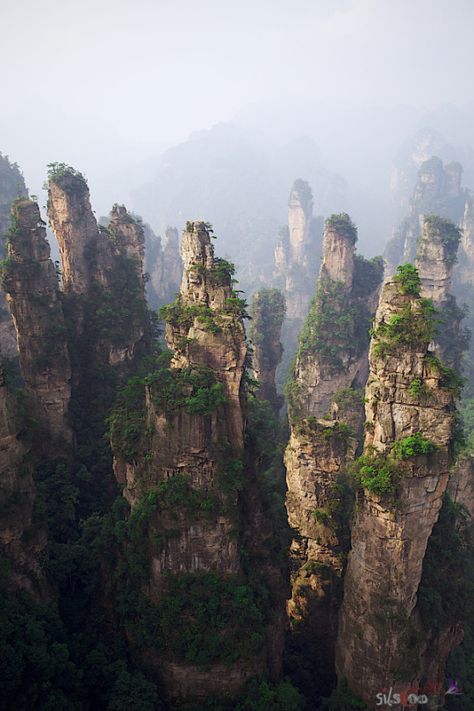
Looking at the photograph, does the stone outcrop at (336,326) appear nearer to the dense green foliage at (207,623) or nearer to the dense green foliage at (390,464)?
the dense green foliage at (390,464)

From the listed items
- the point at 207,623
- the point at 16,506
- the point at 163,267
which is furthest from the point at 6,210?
the point at 207,623

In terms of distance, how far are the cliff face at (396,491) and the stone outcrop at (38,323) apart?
48.5 ft

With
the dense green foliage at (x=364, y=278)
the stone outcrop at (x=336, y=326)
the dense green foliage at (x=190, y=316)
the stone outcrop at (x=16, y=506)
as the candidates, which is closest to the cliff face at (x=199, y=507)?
the dense green foliage at (x=190, y=316)

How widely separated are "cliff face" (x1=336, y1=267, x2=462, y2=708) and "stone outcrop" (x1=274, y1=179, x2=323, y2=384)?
6196cm

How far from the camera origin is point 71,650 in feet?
56.2

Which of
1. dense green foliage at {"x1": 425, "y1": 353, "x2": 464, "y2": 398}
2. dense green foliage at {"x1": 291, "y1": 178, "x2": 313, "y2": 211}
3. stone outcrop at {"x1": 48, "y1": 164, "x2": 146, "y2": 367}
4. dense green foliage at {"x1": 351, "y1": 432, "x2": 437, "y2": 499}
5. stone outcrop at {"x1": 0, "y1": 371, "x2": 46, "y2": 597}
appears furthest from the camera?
dense green foliage at {"x1": 291, "y1": 178, "x2": 313, "y2": 211}

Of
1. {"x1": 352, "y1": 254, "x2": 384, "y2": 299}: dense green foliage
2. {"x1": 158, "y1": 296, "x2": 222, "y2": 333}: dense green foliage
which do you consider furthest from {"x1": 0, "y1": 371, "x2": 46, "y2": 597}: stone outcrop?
{"x1": 352, "y1": 254, "x2": 384, "y2": 299}: dense green foliage

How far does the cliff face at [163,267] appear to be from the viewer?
230 feet

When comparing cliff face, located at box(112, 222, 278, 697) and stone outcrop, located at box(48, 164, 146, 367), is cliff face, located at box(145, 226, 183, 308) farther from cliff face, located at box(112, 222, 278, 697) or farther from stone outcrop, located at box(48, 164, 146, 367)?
cliff face, located at box(112, 222, 278, 697)

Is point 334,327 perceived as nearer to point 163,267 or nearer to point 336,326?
point 336,326

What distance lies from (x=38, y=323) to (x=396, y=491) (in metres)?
17.6

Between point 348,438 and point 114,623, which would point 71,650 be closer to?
point 114,623

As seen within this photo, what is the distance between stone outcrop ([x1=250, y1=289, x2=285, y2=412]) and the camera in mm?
42688

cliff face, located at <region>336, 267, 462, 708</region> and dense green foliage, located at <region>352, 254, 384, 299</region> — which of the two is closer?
cliff face, located at <region>336, 267, 462, 708</region>
